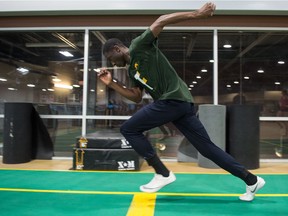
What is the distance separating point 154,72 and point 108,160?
81.4 inches

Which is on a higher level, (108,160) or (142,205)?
(108,160)

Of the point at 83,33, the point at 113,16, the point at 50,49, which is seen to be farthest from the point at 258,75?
the point at 50,49

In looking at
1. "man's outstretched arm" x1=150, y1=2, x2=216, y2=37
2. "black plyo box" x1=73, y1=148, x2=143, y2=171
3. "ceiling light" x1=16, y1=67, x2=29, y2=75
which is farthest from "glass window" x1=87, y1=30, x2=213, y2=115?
"man's outstretched arm" x1=150, y1=2, x2=216, y2=37

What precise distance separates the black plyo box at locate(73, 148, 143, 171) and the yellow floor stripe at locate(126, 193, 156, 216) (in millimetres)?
1219

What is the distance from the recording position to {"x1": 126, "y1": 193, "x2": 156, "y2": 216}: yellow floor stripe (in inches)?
92.3

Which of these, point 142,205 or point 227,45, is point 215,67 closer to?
point 227,45

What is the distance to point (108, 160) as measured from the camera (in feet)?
13.5

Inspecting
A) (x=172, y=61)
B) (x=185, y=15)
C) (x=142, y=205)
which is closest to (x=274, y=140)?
(x=172, y=61)

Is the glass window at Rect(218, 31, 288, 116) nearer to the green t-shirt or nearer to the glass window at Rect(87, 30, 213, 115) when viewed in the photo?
the glass window at Rect(87, 30, 213, 115)

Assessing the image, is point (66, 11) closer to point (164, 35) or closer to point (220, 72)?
point (164, 35)

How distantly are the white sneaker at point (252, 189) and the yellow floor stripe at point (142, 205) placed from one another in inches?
34.4

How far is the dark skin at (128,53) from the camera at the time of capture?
2155mm

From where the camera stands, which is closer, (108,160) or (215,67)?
(108,160)

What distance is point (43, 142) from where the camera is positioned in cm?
503
